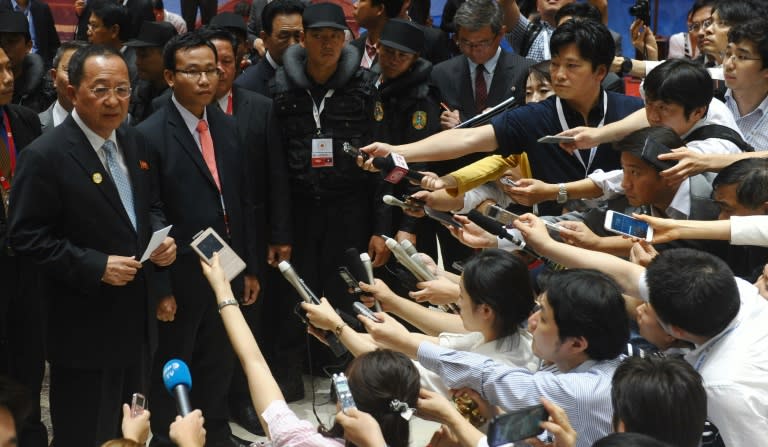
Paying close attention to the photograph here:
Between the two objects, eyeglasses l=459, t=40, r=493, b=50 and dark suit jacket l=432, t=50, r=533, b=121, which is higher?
eyeglasses l=459, t=40, r=493, b=50

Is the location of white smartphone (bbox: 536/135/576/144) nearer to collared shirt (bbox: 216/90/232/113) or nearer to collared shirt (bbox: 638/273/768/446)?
collared shirt (bbox: 638/273/768/446)

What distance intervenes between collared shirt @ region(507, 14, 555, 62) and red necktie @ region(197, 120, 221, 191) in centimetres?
240

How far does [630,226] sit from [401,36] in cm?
222

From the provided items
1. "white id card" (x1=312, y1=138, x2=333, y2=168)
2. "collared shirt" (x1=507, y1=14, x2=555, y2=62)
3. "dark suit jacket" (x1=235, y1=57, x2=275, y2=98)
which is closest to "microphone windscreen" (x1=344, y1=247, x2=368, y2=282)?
"white id card" (x1=312, y1=138, x2=333, y2=168)

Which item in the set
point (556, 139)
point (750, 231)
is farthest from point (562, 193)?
point (750, 231)

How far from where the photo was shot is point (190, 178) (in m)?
3.98

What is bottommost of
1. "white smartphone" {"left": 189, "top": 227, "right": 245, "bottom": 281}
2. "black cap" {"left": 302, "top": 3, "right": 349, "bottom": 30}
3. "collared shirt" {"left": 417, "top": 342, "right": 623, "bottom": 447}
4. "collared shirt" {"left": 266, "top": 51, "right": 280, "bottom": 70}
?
"collared shirt" {"left": 417, "top": 342, "right": 623, "bottom": 447}

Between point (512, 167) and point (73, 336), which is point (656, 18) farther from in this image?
point (73, 336)

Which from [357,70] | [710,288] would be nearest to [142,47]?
[357,70]

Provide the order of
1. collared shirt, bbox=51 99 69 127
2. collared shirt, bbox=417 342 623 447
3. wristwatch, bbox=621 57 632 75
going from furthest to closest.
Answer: wristwatch, bbox=621 57 632 75, collared shirt, bbox=51 99 69 127, collared shirt, bbox=417 342 623 447

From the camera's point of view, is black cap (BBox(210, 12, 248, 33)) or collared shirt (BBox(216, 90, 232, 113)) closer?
collared shirt (BBox(216, 90, 232, 113))

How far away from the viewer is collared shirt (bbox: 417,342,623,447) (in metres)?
2.37

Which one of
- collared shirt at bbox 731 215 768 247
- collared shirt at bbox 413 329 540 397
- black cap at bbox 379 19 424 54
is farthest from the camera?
black cap at bbox 379 19 424 54

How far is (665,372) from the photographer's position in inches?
83.4
